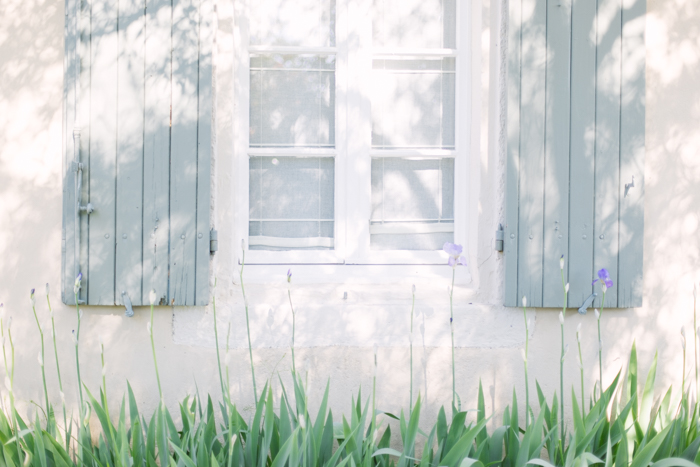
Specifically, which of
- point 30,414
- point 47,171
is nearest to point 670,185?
point 47,171

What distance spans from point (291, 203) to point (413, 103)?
0.75 m

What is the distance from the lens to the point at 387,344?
83.3 inches

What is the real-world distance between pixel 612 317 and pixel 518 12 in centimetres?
139

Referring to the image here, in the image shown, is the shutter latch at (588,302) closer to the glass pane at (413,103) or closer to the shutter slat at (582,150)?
the shutter slat at (582,150)

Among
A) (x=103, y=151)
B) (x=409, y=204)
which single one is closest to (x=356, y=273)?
(x=409, y=204)

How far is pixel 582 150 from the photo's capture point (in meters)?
2.06

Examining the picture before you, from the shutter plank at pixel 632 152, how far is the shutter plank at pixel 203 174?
1.75 m

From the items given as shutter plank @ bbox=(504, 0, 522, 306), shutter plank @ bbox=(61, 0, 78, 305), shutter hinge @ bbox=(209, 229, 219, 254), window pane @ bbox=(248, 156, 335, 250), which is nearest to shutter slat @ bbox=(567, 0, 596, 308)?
shutter plank @ bbox=(504, 0, 522, 306)

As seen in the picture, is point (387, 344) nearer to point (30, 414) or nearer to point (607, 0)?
point (30, 414)

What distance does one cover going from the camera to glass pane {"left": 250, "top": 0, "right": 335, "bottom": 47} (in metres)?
2.26

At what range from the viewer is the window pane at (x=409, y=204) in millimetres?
2312

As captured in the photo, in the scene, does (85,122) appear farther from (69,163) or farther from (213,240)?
(213,240)

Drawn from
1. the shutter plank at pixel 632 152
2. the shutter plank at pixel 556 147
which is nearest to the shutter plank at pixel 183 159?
the shutter plank at pixel 556 147

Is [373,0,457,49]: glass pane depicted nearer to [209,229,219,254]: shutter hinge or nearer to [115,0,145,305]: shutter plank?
[115,0,145,305]: shutter plank
